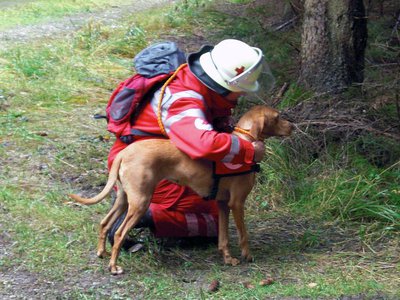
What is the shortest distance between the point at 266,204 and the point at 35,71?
13.5 feet

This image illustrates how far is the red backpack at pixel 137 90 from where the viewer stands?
16.7 feet

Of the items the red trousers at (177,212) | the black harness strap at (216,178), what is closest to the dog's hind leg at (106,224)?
the red trousers at (177,212)

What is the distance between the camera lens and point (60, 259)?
5113 mm

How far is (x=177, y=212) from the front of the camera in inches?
208

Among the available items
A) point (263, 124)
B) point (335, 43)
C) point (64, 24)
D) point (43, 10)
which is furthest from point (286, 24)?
point (43, 10)

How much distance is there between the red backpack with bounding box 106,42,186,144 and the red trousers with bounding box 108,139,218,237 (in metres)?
Result: 0.13

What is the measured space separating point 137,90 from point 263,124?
82 cm

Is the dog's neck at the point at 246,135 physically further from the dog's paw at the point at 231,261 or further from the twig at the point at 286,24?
the twig at the point at 286,24

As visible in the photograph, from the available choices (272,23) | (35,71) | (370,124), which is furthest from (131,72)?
(370,124)

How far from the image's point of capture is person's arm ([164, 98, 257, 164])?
4.69 m

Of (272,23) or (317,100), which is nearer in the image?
(317,100)

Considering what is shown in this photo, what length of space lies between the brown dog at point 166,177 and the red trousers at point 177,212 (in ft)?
0.61

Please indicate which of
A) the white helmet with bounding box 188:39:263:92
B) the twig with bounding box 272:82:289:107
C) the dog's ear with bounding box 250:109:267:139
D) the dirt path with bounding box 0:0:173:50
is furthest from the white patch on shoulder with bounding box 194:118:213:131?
the dirt path with bounding box 0:0:173:50

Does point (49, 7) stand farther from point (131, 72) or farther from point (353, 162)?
point (353, 162)
